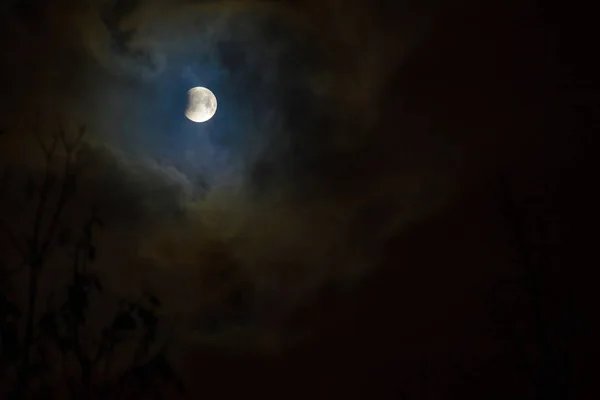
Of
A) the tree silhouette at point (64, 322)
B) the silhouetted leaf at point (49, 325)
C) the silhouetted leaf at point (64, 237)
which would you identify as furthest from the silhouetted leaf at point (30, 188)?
the silhouetted leaf at point (49, 325)

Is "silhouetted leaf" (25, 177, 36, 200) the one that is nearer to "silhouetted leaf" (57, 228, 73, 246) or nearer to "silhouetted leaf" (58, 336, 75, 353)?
"silhouetted leaf" (57, 228, 73, 246)

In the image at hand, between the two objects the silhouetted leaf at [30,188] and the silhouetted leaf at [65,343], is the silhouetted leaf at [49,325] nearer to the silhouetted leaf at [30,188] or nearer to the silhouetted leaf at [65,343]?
the silhouetted leaf at [65,343]

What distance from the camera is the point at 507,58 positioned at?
2.70 metres

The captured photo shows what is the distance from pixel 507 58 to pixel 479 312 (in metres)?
0.99

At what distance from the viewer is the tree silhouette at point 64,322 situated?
192 cm

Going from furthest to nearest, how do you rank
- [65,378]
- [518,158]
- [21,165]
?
[518,158]
[21,165]
[65,378]

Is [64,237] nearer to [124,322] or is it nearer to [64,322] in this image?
[64,322]

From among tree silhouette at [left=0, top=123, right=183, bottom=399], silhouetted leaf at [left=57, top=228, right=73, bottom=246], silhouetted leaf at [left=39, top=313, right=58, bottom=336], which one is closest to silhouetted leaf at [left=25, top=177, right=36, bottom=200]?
tree silhouette at [left=0, top=123, right=183, bottom=399]

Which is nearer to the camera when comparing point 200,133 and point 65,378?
point 65,378

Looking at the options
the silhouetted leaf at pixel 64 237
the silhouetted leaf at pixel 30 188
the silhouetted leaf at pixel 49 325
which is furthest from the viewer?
the silhouetted leaf at pixel 30 188

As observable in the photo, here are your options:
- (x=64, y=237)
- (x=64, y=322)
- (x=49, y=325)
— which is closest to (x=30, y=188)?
(x=64, y=237)

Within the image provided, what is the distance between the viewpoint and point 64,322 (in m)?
2.10

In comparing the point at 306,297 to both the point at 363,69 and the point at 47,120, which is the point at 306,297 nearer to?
the point at 363,69

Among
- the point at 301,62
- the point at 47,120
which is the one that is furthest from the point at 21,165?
the point at 301,62
